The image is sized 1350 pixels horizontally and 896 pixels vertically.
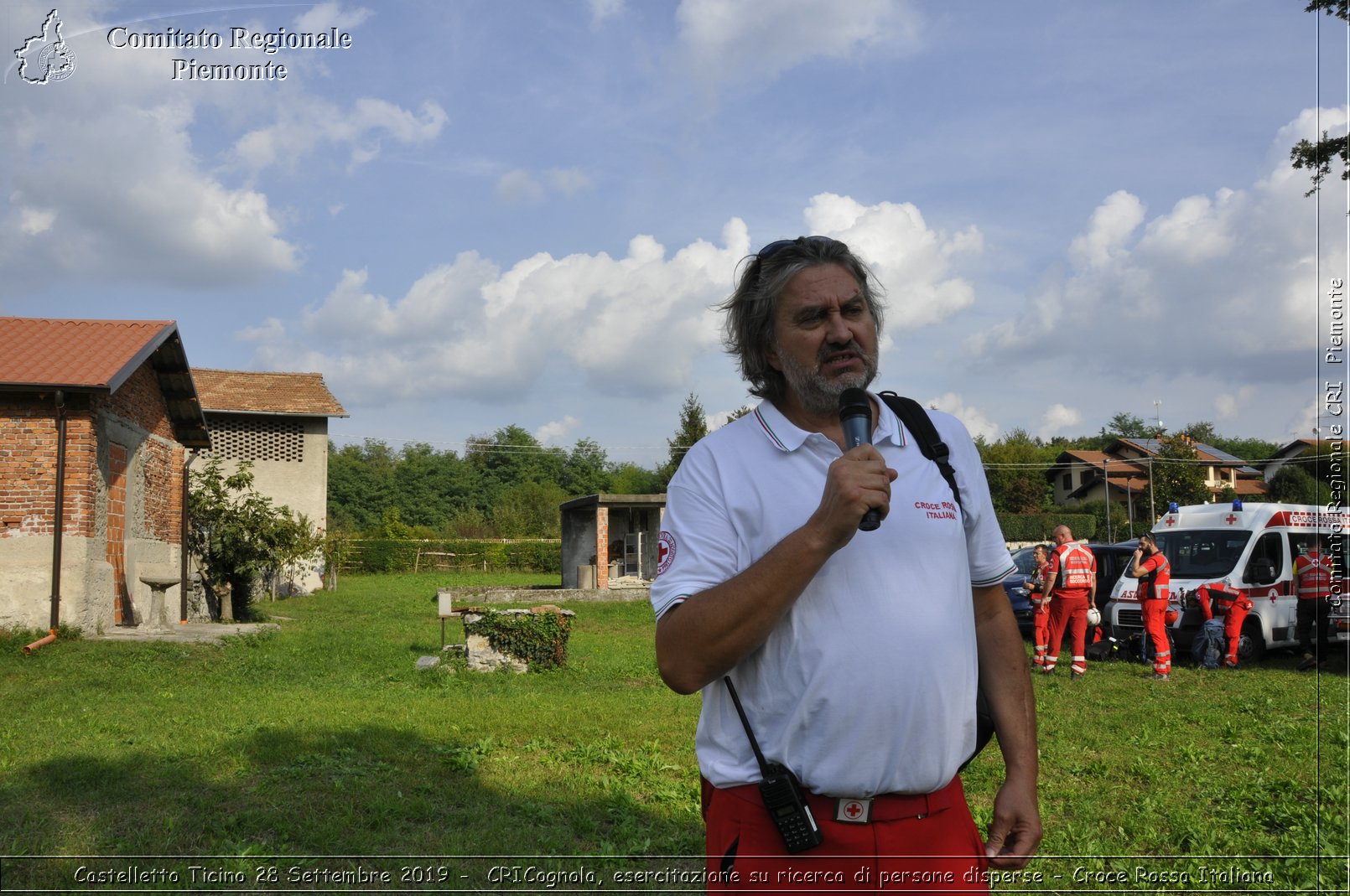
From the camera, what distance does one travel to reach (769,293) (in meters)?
2.50

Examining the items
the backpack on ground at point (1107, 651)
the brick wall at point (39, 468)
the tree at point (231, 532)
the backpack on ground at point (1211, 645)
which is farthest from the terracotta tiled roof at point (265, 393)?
the backpack on ground at point (1211, 645)

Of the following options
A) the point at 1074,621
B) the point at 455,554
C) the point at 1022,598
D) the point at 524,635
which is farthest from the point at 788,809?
the point at 455,554

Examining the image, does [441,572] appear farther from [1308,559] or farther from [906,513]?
[906,513]

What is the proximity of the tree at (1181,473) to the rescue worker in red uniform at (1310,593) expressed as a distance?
3737 centimetres

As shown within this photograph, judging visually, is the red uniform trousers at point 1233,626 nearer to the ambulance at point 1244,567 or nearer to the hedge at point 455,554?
the ambulance at point 1244,567

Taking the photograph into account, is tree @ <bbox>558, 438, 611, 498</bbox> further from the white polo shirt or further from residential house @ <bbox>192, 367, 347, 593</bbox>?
the white polo shirt

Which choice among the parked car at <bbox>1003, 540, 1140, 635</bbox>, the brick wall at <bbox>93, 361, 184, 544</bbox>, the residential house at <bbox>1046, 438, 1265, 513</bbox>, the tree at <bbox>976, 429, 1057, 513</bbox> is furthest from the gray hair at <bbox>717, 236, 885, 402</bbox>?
the tree at <bbox>976, 429, 1057, 513</bbox>

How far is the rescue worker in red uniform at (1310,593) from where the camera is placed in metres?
14.2

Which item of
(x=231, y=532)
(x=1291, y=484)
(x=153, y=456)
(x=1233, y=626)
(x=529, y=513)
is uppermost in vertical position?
(x=153, y=456)

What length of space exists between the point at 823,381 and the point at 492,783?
5209 mm

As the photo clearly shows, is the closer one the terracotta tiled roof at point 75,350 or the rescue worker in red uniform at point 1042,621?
the rescue worker in red uniform at point 1042,621

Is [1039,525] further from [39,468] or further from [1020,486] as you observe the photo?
[39,468]

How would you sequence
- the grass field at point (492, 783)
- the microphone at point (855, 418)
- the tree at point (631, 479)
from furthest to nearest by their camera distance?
the tree at point (631, 479) < the grass field at point (492, 783) < the microphone at point (855, 418)

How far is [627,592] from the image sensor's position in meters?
29.0
